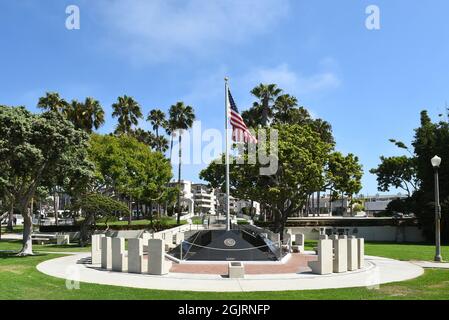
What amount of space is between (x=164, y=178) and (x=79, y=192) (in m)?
17.9

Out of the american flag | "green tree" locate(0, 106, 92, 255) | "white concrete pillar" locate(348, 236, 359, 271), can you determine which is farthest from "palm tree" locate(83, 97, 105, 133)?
"white concrete pillar" locate(348, 236, 359, 271)

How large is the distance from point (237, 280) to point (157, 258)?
333 cm

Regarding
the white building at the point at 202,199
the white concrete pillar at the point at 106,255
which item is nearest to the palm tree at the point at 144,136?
the white concrete pillar at the point at 106,255

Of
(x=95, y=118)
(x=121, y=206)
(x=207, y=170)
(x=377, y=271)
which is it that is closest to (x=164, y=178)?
(x=207, y=170)

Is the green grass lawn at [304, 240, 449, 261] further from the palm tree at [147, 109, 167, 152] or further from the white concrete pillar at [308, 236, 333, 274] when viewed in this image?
the palm tree at [147, 109, 167, 152]

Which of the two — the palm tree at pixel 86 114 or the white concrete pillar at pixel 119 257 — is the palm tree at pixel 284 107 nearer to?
the palm tree at pixel 86 114

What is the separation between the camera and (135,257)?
18.3m

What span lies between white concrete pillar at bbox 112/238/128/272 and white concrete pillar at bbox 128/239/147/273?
462 mm

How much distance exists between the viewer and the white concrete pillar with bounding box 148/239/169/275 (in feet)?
57.4

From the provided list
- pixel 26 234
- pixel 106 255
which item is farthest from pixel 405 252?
pixel 26 234

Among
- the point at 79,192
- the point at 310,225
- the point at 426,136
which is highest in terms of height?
the point at 426,136

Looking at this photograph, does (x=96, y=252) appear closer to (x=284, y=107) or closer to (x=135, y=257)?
(x=135, y=257)
